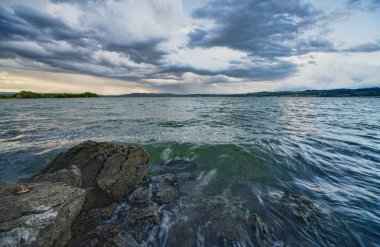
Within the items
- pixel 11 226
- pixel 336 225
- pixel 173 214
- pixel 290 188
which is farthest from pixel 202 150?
pixel 11 226

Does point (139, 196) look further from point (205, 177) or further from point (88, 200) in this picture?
point (205, 177)

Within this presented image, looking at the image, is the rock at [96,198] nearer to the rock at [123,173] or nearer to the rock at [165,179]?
the rock at [123,173]

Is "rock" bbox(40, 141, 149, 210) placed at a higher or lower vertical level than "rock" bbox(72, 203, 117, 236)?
higher

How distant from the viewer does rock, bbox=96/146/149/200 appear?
8.61 meters

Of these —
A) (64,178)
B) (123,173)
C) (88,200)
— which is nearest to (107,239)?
(88,200)

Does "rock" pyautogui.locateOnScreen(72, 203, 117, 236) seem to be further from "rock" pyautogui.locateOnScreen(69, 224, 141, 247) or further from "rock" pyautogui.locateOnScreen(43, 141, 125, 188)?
"rock" pyautogui.locateOnScreen(43, 141, 125, 188)

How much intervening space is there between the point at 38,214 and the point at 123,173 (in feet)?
13.6

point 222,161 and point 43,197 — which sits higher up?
point 43,197

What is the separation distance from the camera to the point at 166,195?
346 inches

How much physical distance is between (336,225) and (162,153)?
1079cm

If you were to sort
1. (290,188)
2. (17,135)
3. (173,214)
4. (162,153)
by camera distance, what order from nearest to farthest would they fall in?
(173,214), (290,188), (162,153), (17,135)

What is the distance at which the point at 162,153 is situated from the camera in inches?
605

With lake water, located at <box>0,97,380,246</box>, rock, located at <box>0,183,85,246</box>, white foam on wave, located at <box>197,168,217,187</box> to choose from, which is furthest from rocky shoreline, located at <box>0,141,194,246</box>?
lake water, located at <box>0,97,380,246</box>

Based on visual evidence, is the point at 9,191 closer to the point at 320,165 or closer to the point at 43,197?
the point at 43,197
